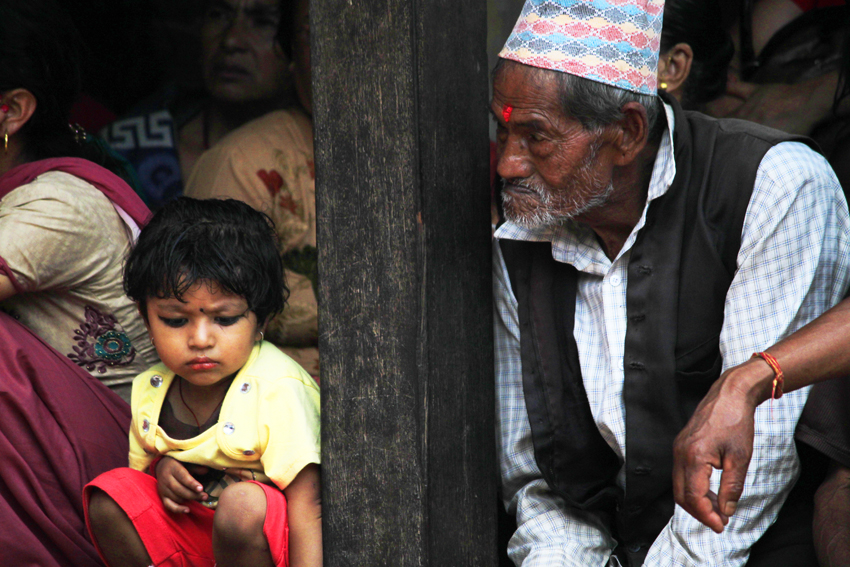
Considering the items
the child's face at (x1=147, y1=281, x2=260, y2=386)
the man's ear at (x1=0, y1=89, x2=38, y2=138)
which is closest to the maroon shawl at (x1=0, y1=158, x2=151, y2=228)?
the man's ear at (x1=0, y1=89, x2=38, y2=138)

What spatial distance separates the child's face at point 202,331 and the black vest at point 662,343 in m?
0.71

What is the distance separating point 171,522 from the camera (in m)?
2.13

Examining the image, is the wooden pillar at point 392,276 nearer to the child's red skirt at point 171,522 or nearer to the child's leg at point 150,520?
the child's red skirt at point 171,522

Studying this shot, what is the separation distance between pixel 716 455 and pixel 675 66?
1776mm

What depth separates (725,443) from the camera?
157cm

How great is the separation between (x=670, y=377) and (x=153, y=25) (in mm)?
3539

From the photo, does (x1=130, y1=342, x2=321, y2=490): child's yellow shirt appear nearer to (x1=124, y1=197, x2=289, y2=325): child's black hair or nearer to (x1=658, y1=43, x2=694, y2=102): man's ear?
(x1=124, y1=197, x2=289, y2=325): child's black hair

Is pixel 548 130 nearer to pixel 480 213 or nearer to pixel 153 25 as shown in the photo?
pixel 480 213

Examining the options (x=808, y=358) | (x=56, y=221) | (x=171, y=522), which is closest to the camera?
(x=808, y=358)

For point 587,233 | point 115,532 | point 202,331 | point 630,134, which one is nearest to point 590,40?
point 630,134

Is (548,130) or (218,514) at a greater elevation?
(548,130)

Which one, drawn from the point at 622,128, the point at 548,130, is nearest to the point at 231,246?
the point at 548,130

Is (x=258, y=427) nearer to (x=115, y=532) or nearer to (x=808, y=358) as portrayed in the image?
(x=115, y=532)

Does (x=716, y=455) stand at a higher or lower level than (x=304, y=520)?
higher
